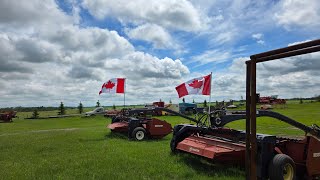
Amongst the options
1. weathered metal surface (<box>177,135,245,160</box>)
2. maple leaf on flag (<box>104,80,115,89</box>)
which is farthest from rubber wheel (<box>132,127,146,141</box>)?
maple leaf on flag (<box>104,80,115,89</box>)

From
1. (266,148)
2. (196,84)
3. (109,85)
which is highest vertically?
(109,85)

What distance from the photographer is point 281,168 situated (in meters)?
7.13

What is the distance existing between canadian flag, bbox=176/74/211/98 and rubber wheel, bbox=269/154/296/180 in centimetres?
617

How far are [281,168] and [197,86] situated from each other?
6.93 metres

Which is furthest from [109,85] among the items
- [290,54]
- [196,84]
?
[290,54]

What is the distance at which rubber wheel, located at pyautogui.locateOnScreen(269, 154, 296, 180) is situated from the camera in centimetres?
708

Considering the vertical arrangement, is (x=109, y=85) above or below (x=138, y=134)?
Answer: above

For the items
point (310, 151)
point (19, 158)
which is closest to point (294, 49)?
point (310, 151)

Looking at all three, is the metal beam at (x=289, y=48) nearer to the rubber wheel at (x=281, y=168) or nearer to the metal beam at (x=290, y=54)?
the metal beam at (x=290, y=54)

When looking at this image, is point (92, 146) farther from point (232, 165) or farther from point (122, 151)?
point (232, 165)

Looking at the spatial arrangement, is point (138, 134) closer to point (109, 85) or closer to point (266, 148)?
point (109, 85)

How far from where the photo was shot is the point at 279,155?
732 cm

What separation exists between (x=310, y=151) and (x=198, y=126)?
12.3 ft

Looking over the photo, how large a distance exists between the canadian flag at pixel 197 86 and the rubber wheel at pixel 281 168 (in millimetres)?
6168
